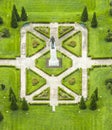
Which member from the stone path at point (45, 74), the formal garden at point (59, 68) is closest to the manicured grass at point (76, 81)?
the formal garden at point (59, 68)

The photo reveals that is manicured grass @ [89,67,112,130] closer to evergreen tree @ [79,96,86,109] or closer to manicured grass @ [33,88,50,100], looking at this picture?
evergreen tree @ [79,96,86,109]

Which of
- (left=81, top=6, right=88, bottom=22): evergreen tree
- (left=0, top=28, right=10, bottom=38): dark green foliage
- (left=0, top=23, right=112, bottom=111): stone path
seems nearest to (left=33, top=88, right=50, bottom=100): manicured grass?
(left=0, top=23, right=112, bottom=111): stone path

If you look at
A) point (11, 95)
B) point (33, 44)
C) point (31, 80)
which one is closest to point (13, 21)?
point (33, 44)

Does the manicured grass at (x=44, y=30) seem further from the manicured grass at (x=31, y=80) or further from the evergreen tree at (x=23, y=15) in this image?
the manicured grass at (x=31, y=80)

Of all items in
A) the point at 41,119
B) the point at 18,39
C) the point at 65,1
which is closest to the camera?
the point at 41,119

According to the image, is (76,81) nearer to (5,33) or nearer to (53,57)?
(53,57)

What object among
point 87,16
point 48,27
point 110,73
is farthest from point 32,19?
point 110,73

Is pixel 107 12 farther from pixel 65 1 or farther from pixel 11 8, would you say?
pixel 11 8
